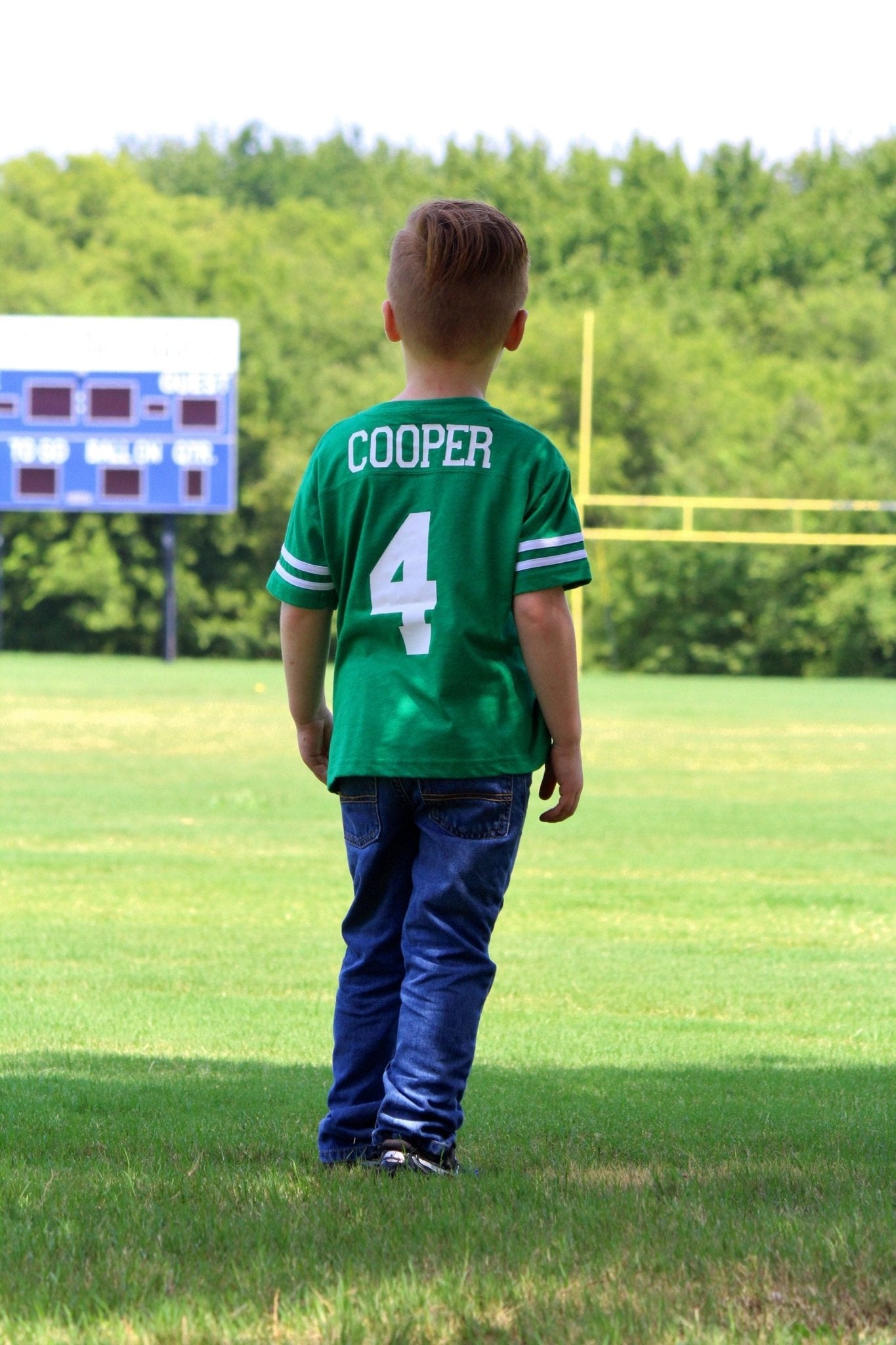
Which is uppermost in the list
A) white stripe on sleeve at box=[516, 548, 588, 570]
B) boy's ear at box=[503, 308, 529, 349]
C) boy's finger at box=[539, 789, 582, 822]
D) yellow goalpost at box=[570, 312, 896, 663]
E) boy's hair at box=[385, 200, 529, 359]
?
boy's hair at box=[385, 200, 529, 359]

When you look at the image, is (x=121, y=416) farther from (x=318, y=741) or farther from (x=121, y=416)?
(x=318, y=741)

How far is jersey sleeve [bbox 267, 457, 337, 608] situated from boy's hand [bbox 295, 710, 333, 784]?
229 millimetres

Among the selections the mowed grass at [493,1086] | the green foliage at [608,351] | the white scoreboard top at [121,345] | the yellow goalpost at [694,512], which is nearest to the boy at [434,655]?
the mowed grass at [493,1086]

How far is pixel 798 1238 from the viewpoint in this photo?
2162 millimetres

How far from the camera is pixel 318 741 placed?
3049 millimetres

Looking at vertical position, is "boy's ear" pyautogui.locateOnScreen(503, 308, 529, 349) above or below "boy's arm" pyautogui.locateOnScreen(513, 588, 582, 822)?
above

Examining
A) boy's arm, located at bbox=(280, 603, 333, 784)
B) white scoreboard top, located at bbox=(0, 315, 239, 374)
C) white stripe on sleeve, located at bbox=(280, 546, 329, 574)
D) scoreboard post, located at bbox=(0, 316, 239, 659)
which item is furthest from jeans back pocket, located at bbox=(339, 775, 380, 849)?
white scoreboard top, located at bbox=(0, 315, 239, 374)

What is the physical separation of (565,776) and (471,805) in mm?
192

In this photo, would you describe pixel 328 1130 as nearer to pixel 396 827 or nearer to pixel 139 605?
pixel 396 827

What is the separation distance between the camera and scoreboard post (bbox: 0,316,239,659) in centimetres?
3494

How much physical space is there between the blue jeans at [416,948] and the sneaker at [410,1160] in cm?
1

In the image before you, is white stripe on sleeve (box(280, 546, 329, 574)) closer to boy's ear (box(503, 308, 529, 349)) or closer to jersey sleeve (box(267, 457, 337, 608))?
jersey sleeve (box(267, 457, 337, 608))

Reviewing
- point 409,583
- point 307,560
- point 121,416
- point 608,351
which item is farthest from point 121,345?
point 409,583

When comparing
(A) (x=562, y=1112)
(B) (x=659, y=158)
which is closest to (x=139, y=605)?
(B) (x=659, y=158)
